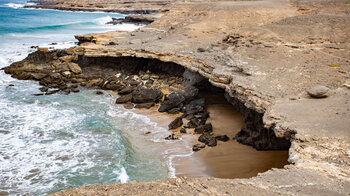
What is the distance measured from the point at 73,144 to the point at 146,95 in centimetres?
588

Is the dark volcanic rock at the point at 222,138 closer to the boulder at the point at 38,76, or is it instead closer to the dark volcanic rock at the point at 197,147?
the dark volcanic rock at the point at 197,147

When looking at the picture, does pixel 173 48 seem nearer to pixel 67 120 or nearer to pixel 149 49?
pixel 149 49

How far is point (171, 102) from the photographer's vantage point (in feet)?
53.6

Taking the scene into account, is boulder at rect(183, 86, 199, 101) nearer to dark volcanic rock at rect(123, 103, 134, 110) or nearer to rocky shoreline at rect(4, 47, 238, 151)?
rocky shoreline at rect(4, 47, 238, 151)

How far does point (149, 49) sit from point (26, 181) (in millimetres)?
11735

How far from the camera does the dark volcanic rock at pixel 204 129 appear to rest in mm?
13836

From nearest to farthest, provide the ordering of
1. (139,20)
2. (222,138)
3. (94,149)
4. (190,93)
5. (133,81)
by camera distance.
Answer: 1. (94,149)
2. (222,138)
3. (190,93)
4. (133,81)
5. (139,20)

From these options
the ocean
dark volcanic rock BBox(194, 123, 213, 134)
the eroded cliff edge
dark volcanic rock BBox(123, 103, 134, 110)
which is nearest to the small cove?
the ocean

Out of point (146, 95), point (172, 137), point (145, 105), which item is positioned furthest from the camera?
point (146, 95)

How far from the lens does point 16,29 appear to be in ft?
140

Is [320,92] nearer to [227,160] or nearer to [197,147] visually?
[227,160]

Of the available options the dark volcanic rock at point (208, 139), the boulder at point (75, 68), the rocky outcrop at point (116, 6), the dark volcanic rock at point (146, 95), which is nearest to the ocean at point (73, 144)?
the dark volcanic rock at point (208, 139)

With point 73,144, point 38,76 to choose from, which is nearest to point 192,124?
point 73,144

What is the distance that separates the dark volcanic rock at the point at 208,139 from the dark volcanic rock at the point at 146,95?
4.95 metres
